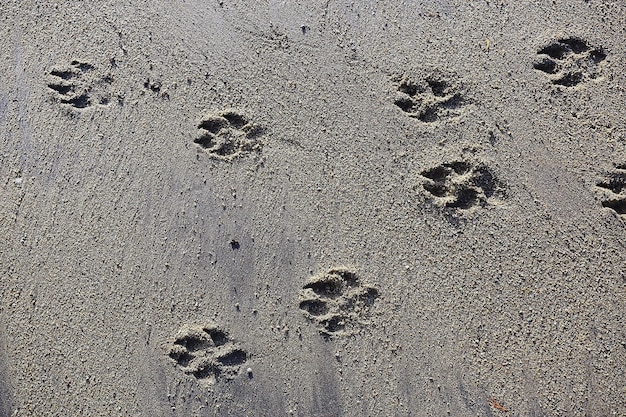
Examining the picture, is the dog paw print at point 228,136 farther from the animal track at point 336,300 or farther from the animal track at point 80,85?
the animal track at point 336,300

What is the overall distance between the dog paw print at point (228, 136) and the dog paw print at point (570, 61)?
1817mm

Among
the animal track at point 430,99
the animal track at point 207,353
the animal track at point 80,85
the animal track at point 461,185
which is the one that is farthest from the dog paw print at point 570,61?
the animal track at point 80,85

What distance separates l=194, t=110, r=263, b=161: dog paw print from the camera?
3.00m

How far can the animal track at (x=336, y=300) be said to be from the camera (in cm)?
283

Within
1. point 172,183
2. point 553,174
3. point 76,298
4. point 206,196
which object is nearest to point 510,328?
point 553,174

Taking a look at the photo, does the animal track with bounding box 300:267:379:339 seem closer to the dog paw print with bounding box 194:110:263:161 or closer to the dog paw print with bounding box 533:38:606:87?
the dog paw print with bounding box 194:110:263:161

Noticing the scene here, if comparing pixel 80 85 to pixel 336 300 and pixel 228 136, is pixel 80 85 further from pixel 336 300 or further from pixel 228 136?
pixel 336 300

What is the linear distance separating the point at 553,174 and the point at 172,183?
2.28m

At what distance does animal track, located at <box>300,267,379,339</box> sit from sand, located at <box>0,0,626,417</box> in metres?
0.01

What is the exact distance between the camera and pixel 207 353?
9.23 ft

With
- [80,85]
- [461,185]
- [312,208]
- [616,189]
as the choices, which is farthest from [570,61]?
[80,85]

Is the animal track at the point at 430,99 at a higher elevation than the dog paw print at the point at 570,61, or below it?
below

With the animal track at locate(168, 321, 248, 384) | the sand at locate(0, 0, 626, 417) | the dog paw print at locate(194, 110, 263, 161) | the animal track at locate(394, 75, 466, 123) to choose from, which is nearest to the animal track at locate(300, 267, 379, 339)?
the sand at locate(0, 0, 626, 417)

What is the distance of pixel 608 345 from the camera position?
2.81 metres
